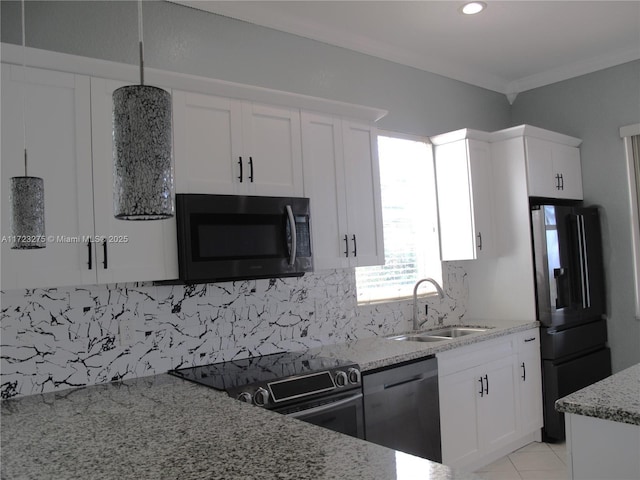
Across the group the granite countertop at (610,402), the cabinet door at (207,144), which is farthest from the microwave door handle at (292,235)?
the granite countertop at (610,402)

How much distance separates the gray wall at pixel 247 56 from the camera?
8.22 ft

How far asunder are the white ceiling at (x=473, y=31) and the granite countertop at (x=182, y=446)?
219 cm

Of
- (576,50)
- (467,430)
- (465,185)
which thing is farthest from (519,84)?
(467,430)

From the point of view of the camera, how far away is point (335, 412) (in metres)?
2.42

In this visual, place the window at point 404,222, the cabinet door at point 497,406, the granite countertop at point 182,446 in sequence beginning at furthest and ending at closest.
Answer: the window at point 404,222, the cabinet door at point 497,406, the granite countertop at point 182,446

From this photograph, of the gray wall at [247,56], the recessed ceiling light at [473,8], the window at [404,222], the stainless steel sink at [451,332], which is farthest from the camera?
the stainless steel sink at [451,332]

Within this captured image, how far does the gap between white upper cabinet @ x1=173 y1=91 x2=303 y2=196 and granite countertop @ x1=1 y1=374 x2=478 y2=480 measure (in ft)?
3.40

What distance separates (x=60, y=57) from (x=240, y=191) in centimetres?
96

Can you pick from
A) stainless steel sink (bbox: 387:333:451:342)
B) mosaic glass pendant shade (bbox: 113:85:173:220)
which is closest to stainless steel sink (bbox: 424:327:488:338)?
stainless steel sink (bbox: 387:333:451:342)

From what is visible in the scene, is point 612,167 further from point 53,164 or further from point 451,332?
point 53,164

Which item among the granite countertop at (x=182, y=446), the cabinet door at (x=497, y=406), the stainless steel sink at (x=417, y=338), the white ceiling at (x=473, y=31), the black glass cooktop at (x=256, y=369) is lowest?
the cabinet door at (x=497, y=406)

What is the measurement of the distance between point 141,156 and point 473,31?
3282mm

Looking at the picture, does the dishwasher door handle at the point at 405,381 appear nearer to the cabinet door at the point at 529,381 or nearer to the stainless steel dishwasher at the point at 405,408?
the stainless steel dishwasher at the point at 405,408

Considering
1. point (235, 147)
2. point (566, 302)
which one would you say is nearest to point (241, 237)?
point (235, 147)
